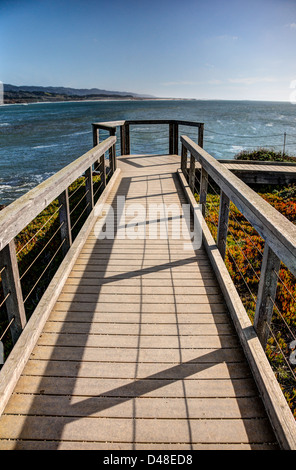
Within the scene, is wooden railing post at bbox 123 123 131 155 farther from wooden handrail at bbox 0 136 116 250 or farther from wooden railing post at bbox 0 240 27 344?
wooden railing post at bbox 0 240 27 344

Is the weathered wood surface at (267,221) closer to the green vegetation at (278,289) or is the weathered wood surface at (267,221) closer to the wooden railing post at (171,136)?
the green vegetation at (278,289)

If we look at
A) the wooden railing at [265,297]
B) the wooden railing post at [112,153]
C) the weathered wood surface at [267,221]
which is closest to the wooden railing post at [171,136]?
the wooden railing post at [112,153]

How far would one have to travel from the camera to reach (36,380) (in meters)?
2.27

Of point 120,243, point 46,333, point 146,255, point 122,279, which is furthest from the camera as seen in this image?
point 120,243

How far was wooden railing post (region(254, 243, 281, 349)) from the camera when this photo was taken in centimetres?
215

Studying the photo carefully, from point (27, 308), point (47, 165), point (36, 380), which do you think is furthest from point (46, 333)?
point (47, 165)

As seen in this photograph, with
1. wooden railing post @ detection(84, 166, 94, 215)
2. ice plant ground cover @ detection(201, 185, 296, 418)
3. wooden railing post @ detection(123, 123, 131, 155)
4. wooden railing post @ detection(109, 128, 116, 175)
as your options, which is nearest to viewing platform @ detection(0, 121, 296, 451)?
ice plant ground cover @ detection(201, 185, 296, 418)

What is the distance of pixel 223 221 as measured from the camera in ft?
12.2

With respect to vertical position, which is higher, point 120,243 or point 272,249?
point 272,249

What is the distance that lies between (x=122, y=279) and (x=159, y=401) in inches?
63.8

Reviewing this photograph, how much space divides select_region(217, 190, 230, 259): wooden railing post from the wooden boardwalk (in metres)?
0.39

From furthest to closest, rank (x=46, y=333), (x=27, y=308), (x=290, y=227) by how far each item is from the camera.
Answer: (x=27, y=308)
(x=46, y=333)
(x=290, y=227)

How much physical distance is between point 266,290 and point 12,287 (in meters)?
1.72
